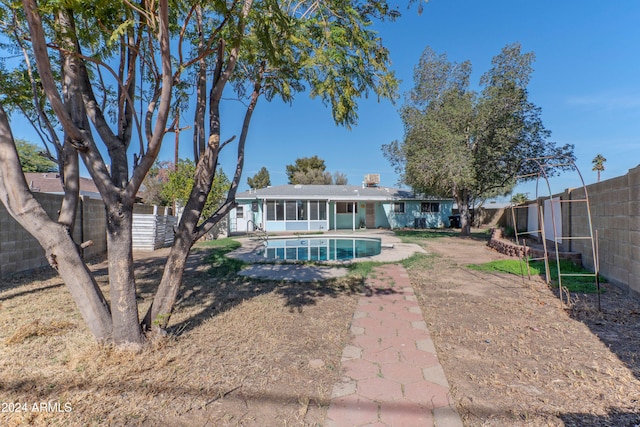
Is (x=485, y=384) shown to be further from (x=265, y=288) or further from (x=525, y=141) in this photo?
(x=525, y=141)

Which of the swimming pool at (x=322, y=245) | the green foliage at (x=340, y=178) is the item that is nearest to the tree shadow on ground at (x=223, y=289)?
the swimming pool at (x=322, y=245)

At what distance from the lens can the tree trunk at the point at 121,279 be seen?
105 inches

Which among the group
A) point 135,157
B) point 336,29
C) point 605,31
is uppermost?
point 605,31

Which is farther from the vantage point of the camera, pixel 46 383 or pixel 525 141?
pixel 525 141

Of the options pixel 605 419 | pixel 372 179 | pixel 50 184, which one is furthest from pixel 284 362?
pixel 50 184

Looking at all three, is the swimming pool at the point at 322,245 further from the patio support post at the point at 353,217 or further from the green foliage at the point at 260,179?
the green foliage at the point at 260,179

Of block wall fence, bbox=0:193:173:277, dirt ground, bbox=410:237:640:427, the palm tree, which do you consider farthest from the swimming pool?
the palm tree

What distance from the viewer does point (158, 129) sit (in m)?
2.52

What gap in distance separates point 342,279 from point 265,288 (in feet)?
5.55

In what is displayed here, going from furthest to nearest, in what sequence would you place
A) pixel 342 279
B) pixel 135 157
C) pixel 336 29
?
1. pixel 342 279
2. pixel 336 29
3. pixel 135 157

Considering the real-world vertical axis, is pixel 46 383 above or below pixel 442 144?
A: below

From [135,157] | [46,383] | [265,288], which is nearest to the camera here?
[46,383]

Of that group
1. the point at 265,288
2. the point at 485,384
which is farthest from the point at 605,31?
the point at 265,288

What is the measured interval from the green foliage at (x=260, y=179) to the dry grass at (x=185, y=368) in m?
39.5
